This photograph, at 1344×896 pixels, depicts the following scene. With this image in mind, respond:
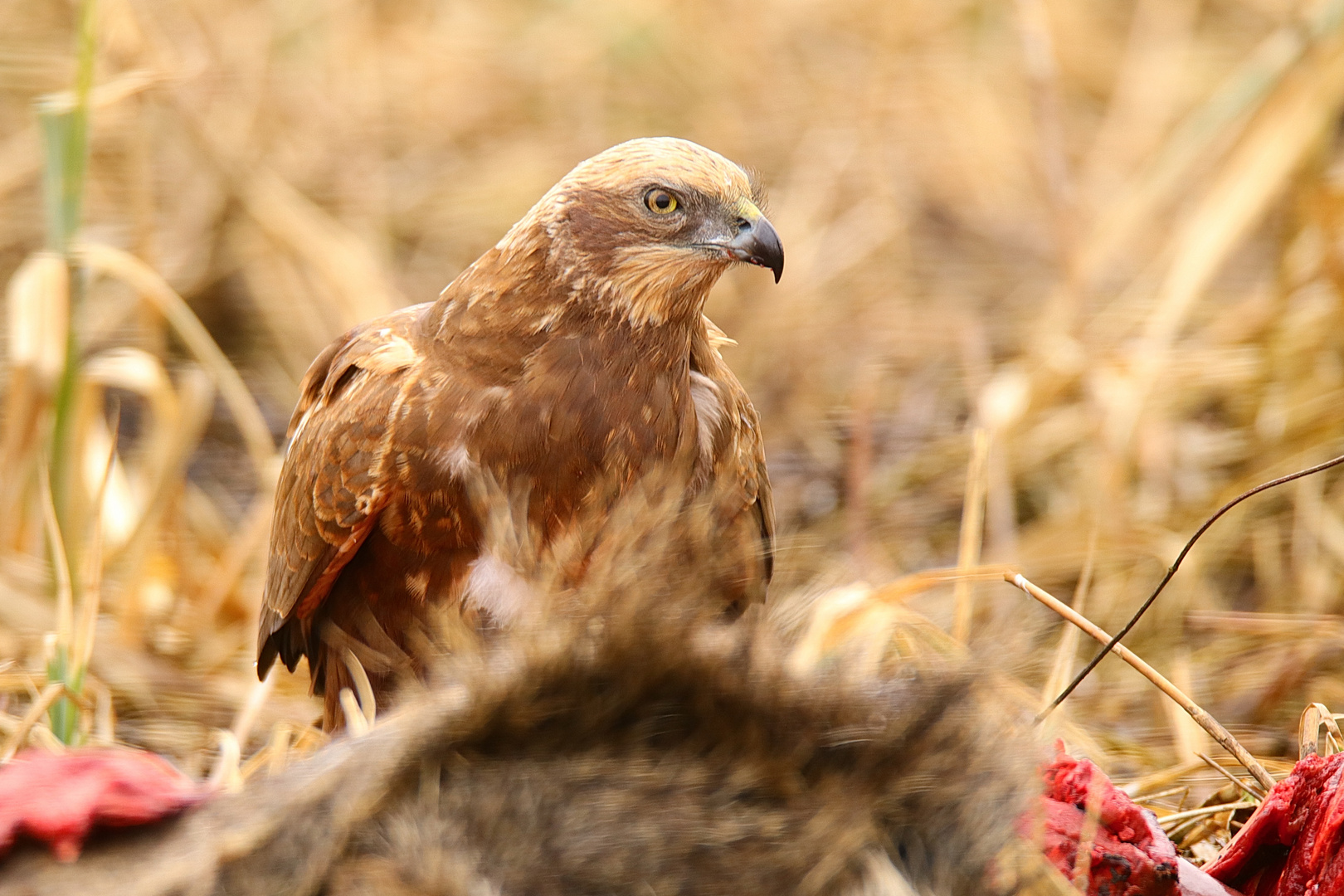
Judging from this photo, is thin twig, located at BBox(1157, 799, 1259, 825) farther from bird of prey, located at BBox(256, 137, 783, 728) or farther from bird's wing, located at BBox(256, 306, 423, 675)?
bird's wing, located at BBox(256, 306, 423, 675)

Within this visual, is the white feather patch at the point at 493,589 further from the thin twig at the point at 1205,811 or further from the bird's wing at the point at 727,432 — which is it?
the thin twig at the point at 1205,811

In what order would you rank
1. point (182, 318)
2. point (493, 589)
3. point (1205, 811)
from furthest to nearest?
point (182, 318), point (493, 589), point (1205, 811)

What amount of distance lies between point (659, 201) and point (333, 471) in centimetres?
68

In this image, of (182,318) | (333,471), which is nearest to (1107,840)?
(333,471)

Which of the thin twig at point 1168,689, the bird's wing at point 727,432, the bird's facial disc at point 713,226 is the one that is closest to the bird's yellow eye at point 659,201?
the bird's facial disc at point 713,226

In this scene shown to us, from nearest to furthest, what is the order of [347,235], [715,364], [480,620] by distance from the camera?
[480,620], [715,364], [347,235]

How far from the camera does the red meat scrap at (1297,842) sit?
5.14 feet

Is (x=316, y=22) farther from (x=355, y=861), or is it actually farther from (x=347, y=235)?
(x=355, y=861)

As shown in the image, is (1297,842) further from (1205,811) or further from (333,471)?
(333,471)

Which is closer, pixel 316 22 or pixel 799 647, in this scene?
pixel 799 647

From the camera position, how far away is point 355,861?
135 centimetres

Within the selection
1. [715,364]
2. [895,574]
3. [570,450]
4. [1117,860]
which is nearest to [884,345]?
[895,574]

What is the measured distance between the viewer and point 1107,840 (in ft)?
5.27

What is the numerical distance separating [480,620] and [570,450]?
12.7 inches
